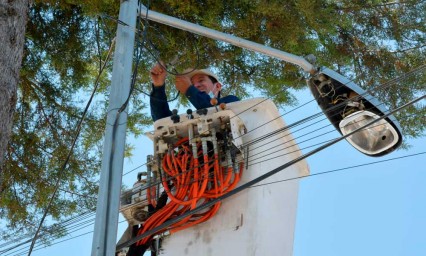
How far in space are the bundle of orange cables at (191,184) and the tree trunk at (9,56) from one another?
1519 mm

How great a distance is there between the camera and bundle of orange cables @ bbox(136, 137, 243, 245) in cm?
663

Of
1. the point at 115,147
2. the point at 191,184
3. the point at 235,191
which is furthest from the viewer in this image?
the point at 191,184

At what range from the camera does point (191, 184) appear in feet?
22.0

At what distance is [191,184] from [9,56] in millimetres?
1659

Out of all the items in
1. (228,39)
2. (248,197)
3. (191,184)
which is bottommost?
(248,197)

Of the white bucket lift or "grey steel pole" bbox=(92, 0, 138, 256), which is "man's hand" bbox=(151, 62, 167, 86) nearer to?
the white bucket lift

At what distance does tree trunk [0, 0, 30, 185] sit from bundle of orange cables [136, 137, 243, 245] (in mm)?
1519

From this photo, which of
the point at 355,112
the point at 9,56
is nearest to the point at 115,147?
the point at 9,56

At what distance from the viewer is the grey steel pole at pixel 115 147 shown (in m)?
5.21

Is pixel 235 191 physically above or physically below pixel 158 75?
below

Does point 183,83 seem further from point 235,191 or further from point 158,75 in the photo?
point 235,191

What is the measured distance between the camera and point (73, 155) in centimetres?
880

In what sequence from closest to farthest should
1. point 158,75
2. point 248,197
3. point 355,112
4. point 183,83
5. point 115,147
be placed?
point 115,147 → point 355,112 → point 248,197 → point 158,75 → point 183,83

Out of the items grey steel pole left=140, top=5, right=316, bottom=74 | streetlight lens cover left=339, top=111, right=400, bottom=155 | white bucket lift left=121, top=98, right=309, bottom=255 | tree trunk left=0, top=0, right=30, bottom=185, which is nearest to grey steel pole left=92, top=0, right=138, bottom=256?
grey steel pole left=140, top=5, right=316, bottom=74
